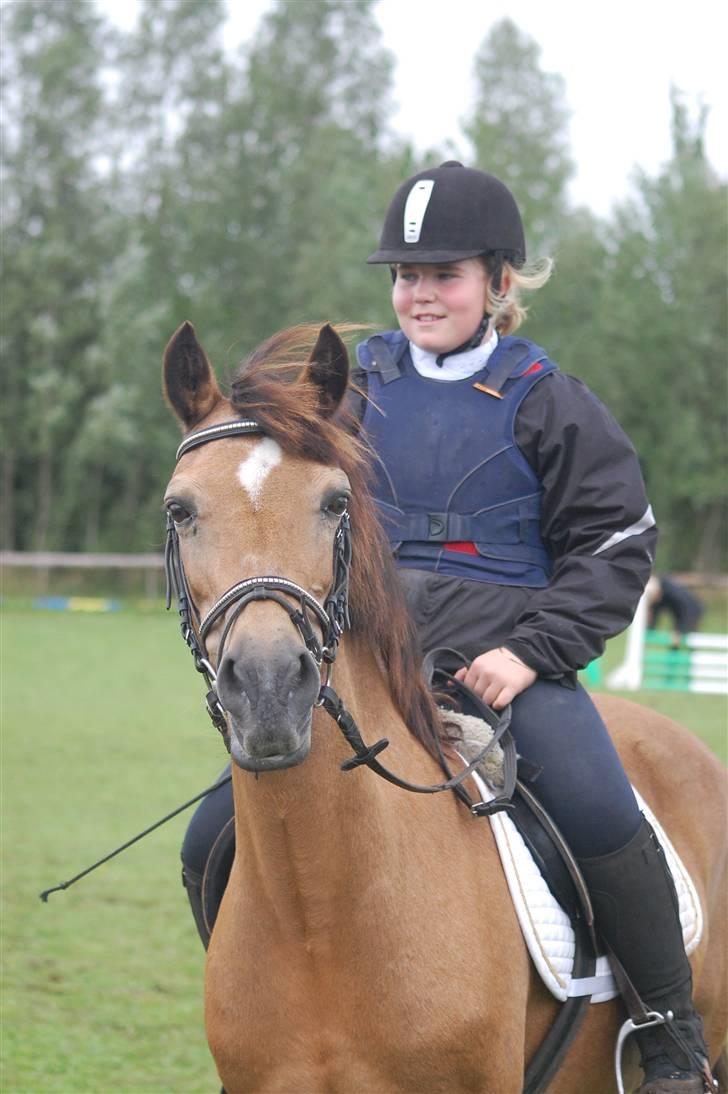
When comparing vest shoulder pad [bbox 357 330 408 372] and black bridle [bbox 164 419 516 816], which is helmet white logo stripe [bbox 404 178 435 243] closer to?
vest shoulder pad [bbox 357 330 408 372]

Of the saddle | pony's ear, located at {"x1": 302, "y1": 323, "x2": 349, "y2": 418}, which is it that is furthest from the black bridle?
the saddle

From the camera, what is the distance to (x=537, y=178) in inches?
1684

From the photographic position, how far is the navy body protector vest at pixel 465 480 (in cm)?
363

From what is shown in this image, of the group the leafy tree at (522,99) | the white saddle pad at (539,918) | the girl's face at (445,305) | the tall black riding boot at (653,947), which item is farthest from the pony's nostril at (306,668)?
the leafy tree at (522,99)

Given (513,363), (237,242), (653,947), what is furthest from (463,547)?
(237,242)

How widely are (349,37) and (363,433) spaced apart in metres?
46.1

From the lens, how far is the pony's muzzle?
2457 mm

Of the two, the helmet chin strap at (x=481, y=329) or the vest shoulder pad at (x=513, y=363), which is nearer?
the vest shoulder pad at (x=513, y=363)

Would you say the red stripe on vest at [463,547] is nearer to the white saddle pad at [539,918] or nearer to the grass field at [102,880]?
the white saddle pad at [539,918]

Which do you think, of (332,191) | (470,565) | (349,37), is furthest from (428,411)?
(349,37)

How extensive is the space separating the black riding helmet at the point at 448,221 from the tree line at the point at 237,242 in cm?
3105

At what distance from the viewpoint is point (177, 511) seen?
2.78 m

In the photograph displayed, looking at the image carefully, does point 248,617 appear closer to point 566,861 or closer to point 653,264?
point 566,861

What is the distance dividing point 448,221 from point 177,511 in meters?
1.45
